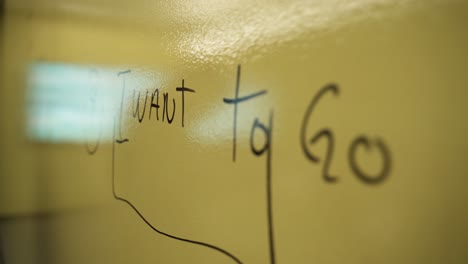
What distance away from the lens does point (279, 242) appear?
1.26 ft

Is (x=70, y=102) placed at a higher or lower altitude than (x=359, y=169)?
higher

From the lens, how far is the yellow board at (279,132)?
284mm

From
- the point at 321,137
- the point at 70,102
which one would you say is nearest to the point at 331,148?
the point at 321,137

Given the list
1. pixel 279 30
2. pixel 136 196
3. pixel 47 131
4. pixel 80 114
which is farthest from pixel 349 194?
pixel 47 131

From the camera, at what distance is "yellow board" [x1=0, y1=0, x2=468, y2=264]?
28cm

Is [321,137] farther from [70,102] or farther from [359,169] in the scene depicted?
[70,102]

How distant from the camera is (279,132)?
378 mm

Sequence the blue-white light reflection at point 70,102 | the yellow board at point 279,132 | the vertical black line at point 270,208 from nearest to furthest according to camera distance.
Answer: the yellow board at point 279,132, the vertical black line at point 270,208, the blue-white light reflection at point 70,102

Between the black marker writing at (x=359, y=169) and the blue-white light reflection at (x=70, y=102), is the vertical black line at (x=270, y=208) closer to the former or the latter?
the black marker writing at (x=359, y=169)

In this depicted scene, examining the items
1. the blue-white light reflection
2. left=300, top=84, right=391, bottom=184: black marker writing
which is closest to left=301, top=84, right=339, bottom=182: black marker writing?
left=300, top=84, right=391, bottom=184: black marker writing

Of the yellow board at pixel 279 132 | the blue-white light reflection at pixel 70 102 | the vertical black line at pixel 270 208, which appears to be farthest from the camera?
the blue-white light reflection at pixel 70 102

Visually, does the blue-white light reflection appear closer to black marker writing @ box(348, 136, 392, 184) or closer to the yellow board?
the yellow board

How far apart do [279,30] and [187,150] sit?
0.25 meters

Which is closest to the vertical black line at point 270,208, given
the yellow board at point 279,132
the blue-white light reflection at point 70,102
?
the yellow board at point 279,132
